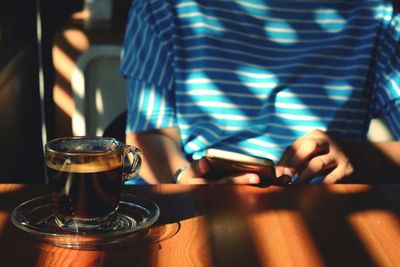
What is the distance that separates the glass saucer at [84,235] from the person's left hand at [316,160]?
369 mm

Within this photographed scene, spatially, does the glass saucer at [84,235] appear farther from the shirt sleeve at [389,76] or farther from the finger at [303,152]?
the shirt sleeve at [389,76]

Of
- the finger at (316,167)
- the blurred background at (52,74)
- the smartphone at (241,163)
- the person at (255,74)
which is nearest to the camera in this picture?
the smartphone at (241,163)

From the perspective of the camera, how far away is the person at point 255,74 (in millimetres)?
1405

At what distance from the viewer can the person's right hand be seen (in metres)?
0.94

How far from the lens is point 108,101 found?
200 centimetres

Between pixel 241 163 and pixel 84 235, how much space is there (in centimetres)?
29

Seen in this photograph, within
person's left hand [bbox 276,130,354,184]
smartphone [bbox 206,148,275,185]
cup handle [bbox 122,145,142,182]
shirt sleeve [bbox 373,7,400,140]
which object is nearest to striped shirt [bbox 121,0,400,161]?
shirt sleeve [bbox 373,7,400,140]

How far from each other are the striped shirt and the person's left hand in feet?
0.62

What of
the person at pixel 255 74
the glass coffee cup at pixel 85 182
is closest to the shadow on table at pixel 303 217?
the glass coffee cup at pixel 85 182

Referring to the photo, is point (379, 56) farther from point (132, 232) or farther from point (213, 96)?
point (132, 232)

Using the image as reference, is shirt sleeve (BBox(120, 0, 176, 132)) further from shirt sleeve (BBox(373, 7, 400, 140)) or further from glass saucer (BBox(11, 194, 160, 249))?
glass saucer (BBox(11, 194, 160, 249))

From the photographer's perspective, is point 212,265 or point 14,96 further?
point 14,96

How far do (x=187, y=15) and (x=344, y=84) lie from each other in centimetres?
36

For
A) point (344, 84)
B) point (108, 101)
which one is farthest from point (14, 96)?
point (344, 84)
